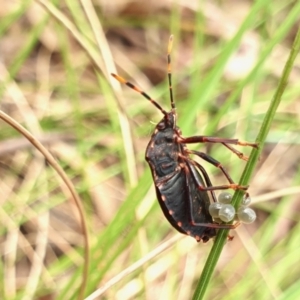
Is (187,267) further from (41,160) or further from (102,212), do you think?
(41,160)

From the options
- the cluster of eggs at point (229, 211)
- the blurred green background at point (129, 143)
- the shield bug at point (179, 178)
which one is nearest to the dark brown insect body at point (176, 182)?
the shield bug at point (179, 178)

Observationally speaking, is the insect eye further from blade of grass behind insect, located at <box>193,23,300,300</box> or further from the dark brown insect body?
blade of grass behind insect, located at <box>193,23,300,300</box>

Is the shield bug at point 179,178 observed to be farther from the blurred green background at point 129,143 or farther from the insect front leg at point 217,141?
the blurred green background at point 129,143

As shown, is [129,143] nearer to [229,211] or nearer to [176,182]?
[176,182]

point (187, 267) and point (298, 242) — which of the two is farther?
point (187, 267)

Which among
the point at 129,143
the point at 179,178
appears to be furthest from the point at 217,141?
the point at 129,143

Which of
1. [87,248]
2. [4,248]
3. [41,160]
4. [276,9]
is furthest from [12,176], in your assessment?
[276,9]
